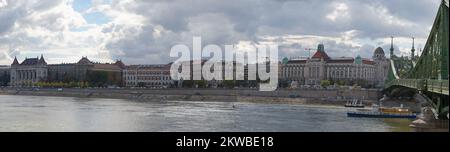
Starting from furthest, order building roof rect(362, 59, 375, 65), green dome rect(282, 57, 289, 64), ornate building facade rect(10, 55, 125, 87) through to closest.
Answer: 1. green dome rect(282, 57, 289, 64)
2. ornate building facade rect(10, 55, 125, 87)
3. building roof rect(362, 59, 375, 65)

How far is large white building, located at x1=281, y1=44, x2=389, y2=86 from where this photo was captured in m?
117

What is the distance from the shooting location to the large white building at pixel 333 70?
383ft

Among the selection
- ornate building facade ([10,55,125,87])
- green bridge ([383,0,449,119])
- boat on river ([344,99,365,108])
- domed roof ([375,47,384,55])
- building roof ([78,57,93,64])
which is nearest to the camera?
green bridge ([383,0,449,119])

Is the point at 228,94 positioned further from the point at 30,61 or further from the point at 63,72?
the point at 30,61

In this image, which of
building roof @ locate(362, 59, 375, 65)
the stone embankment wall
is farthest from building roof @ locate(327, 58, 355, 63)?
the stone embankment wall

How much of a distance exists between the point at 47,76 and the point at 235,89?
214ft

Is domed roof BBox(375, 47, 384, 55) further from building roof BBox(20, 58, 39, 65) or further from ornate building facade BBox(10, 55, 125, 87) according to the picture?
building roof BBox(20, 58, 39, 65)

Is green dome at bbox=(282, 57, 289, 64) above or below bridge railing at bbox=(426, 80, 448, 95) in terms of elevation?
above

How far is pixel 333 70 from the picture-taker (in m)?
117

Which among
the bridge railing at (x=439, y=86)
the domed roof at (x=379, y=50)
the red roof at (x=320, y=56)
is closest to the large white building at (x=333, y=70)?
the red roof at (x=320, y=56)

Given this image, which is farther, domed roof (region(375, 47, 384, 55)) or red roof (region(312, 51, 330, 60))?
domed roof (region(375, 47, 384, 55))

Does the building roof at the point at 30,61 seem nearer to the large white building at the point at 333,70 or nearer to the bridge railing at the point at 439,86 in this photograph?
the large white building at the point at 333,70

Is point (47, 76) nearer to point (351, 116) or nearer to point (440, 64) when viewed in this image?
point (351, 116)
